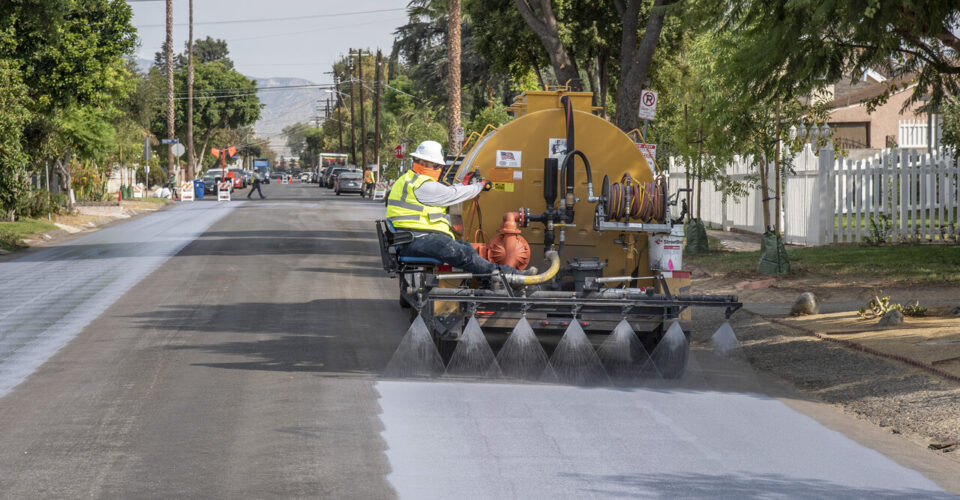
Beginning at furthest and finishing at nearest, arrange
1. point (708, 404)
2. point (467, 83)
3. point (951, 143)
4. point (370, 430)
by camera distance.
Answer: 1. point (467, 83)
2. point (951, 143)
3. point (708, 404)
4. point (370, 430)

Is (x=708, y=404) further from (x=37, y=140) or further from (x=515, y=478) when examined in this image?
(x=37, y=140)

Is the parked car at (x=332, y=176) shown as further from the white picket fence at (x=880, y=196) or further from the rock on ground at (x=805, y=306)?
the rock on ground at (x=805, y=306)

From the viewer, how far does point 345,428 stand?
7.73 meters

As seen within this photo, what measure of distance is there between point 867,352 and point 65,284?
11.7 m

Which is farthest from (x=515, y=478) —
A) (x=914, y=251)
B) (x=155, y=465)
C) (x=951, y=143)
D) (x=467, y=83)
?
(x=467, y=83)

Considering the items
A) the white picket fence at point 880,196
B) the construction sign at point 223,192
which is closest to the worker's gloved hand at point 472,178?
the white picket fence at point 880,196

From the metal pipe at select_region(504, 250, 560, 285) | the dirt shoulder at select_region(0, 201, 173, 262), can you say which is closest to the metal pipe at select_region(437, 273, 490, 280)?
the metal pipe at select_region(504, 250, 560, 285)

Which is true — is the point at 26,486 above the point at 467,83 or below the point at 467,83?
below

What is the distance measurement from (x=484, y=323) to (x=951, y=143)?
738 inches

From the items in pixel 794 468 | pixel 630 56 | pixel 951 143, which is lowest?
pixel 794 468

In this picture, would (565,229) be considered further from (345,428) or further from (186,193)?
(186,193)

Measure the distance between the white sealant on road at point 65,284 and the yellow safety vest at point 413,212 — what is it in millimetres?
3544

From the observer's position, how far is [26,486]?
20.6ft

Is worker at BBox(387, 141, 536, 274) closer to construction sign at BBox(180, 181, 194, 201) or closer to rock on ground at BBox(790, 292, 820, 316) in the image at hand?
rock on ground at BBox(790, 292, 820, 316)
